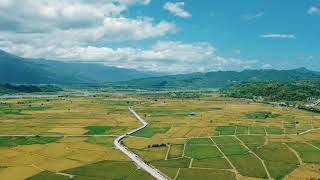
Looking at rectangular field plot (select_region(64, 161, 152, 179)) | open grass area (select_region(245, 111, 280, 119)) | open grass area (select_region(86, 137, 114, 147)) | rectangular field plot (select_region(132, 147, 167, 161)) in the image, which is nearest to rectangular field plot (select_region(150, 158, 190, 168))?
rectangular field plot (select_region(132, 147, 167, 161))

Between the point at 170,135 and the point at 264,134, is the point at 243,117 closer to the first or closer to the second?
the point at 264,134

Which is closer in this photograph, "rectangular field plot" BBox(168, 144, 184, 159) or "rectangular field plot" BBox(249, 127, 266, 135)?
"rectangular field plot" BBox(168, 144, 184, 159)

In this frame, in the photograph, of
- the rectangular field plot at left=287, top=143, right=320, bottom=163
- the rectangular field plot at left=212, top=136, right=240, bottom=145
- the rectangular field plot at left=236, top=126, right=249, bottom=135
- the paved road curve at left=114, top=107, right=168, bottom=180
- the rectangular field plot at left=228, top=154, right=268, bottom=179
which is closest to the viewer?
the paved road curve at left=114, top=107, right=168, bottom=180

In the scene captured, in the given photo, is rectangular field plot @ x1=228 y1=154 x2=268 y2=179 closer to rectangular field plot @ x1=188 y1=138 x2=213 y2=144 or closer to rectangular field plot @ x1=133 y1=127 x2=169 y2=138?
rectangular field plot @ x1=188 y1=138 x2=213 y2=144

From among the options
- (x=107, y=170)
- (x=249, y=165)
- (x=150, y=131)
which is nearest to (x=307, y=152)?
(x=249, y=165)

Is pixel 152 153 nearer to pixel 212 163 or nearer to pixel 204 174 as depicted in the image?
pixel 212 163

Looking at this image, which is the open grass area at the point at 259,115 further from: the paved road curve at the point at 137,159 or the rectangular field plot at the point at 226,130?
the paved road curve at the point at 137,159

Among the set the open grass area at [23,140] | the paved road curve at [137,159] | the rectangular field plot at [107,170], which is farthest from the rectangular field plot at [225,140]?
the open grass area at [23,140]

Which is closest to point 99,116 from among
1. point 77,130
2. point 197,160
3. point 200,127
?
point 77,130
